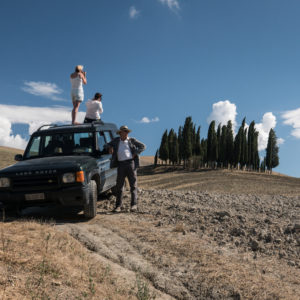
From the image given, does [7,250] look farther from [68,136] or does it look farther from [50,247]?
[68,136]

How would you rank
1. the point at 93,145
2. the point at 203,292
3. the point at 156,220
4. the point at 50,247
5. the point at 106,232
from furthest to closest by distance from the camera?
the point at 93,145
the point at 156,220
the point at 106,232
the point at 50,247
the point at 203,292

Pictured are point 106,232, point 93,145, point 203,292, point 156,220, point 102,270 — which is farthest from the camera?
point 93,145

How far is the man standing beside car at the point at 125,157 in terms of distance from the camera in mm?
7609

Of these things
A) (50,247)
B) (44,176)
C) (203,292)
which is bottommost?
(203,292)

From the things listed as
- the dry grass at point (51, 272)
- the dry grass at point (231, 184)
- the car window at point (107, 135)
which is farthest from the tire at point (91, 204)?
the dry grass at point (231, 184)

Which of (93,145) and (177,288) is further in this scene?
(93,145)

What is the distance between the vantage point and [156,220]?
691cm

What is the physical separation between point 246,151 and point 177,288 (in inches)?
2401

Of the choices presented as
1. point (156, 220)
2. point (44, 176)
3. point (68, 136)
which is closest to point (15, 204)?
point (44, 176)

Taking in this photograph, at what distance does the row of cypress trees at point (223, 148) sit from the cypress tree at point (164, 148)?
1.96m

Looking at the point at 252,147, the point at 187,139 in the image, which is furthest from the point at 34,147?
the point at 252,147

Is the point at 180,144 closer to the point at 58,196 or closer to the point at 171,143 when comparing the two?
the point at 171,143

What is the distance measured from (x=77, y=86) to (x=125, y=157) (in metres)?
4.08

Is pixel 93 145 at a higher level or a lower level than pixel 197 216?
higher
